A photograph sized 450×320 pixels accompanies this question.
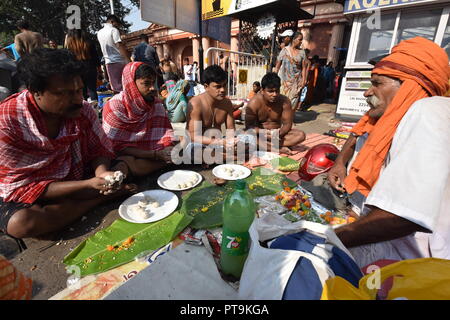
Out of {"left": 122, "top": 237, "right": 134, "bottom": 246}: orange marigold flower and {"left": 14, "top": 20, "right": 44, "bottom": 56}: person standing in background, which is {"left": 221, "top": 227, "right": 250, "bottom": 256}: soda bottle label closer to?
{"left": 122, "top": 237, "right": 134, "bottom": 246}: orange marigold flower

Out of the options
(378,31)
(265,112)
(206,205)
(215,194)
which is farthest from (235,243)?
(378,31)

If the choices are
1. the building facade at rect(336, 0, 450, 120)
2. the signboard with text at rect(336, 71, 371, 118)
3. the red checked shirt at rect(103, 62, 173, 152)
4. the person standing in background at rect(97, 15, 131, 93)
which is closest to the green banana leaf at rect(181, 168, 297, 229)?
the red checked shirt at rect(103, 62, 173, 152)

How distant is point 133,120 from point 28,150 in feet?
4.55

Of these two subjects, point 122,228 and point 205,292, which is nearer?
point 205,292

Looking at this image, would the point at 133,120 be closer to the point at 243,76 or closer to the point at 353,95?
the point at 243,76

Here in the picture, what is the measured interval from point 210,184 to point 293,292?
6.48 ft

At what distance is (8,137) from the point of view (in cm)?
176

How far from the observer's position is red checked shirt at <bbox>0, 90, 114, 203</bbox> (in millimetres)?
1789

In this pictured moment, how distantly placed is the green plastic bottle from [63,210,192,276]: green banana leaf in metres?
0.78

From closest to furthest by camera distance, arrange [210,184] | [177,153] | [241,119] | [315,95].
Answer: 1. [210,184]
2. [177,153]
3. [241,119]
4. [315,95]

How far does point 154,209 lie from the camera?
2.23 meters

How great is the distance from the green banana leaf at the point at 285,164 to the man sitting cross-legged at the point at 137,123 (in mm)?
1637
